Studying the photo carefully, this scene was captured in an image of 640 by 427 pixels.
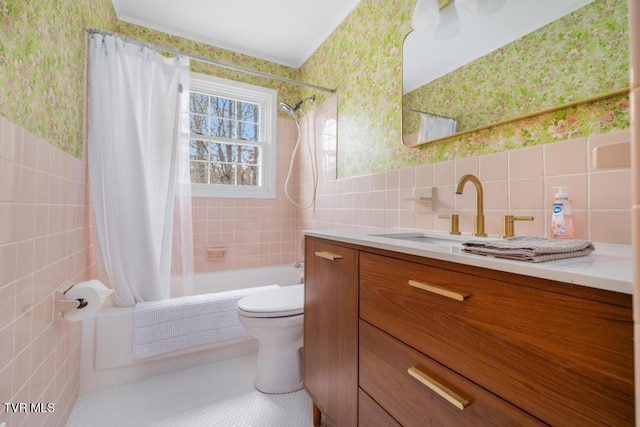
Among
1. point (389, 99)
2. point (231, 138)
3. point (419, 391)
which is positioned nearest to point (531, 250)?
point (419, 391)

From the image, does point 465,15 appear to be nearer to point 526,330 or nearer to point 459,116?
point 459,116

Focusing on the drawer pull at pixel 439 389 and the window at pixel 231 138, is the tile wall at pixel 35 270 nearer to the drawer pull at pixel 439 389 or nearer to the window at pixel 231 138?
the drawer pull at pixel 439 389

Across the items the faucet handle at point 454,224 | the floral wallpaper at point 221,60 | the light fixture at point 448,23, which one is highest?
the floral wallpaper at point 221,60

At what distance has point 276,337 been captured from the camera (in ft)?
5.18

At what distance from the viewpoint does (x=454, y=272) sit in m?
0.71

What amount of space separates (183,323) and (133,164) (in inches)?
39.7

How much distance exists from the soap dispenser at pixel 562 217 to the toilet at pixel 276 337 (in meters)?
1.16

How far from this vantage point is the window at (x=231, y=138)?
2.69m

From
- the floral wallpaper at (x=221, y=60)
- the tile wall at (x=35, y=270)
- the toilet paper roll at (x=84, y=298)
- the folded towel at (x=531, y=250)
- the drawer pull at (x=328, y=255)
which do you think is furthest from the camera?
A: the floral wallpaper at (x=221, y=60)

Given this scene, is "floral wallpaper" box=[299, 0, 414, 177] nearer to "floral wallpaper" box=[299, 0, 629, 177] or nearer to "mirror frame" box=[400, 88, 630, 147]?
"floral wallpaper" box=[299, 0, 629, 177]

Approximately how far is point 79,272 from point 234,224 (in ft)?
4.27

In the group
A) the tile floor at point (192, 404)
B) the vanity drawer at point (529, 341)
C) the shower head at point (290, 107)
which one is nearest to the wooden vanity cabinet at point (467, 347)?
the vanity drawer at point (529, 341)

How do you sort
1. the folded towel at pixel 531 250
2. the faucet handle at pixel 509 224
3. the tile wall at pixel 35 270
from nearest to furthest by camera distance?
1. the folded towel at pixel 531 250
2. the tile wall at pixel 35 270
3. the faucet handle at pixel 509 224

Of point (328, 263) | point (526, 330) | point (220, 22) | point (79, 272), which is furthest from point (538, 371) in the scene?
point (220, 22)
